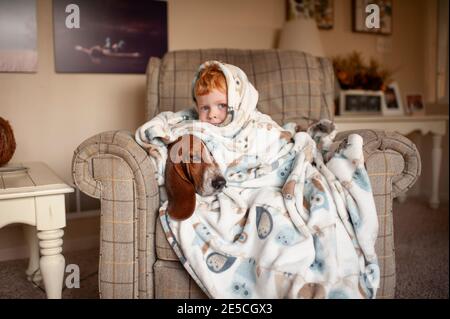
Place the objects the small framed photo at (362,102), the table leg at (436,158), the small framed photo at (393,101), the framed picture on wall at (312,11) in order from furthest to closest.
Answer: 1. the table leg at (436,158)
2. the small framed photo at (393,101)
3. the small framed photo at (362,102)
4. the framed picture on wall at (312,11)

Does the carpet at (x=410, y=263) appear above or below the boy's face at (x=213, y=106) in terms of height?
below

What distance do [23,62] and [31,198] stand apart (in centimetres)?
27

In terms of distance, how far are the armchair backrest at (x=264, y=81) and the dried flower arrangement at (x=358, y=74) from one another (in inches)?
16.0

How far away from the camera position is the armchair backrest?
127 cm

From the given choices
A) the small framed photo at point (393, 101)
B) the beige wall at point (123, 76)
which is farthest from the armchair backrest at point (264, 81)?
the small framed photo at point (393, 101)

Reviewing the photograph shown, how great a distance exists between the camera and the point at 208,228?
83 cm

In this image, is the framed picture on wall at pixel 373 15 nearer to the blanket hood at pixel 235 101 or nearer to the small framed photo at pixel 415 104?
the blanket hood at pixel 235 101

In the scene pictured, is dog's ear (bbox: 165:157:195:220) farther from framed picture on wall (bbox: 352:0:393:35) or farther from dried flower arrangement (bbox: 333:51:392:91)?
dried flower arrangement (bbox: 333:51:392:91)

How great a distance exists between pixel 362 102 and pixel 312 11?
1.70 feet

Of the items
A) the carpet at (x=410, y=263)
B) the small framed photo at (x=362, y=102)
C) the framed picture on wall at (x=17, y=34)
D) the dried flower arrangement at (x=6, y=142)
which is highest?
the framed picture on wall at (x=17, y=34)

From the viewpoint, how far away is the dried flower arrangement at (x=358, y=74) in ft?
→ 5.61

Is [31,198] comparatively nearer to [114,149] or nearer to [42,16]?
[114,149]
